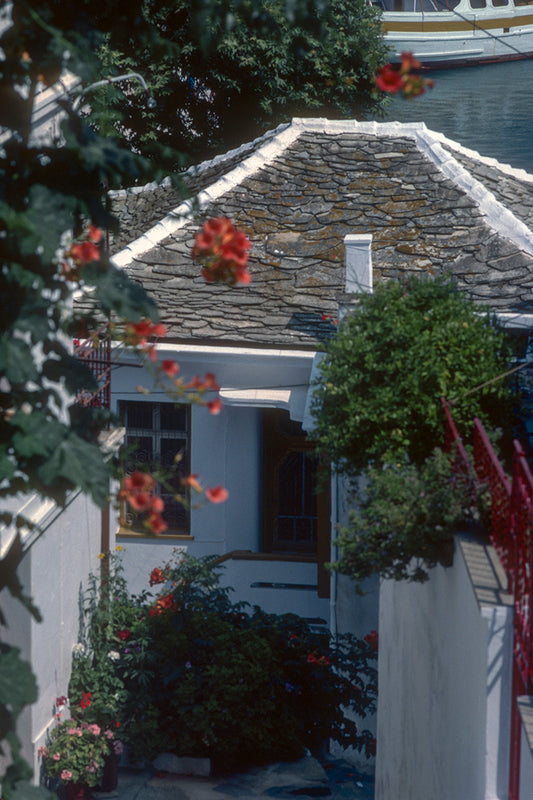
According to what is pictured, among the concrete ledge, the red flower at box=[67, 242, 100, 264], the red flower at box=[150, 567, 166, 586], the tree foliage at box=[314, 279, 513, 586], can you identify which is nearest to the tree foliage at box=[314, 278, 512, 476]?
the tree foliage at box=[314, 279, 513, 586]

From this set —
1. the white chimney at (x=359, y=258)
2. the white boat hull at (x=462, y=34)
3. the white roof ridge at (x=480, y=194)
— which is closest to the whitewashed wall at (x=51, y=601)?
the white chimney at (x=359, y=258)

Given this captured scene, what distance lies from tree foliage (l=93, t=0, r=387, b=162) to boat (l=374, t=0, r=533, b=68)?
1579 centimetres

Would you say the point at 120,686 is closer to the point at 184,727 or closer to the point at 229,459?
the point at 184,727

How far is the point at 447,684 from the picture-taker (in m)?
5.64

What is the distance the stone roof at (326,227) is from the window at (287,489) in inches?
62.0

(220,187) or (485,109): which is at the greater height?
(485,109)

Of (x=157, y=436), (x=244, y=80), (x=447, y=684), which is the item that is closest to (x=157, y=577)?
(x=157, y=436)

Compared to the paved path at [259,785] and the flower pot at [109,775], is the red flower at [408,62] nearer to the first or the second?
the paved path at [259,785]

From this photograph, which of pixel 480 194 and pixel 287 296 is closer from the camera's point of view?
pixel 287 296

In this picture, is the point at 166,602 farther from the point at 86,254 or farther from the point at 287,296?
the point at 86,254

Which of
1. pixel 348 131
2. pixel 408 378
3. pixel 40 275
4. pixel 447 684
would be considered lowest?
pixel 447 684

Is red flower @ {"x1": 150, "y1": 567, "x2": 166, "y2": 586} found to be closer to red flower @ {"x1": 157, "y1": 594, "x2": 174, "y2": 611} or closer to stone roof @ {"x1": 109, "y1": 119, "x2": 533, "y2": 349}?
red flower @ {"x1": 157, "y1": 594, "x2": 174, "y2": 611}

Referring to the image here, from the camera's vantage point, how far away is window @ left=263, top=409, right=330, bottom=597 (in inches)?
506

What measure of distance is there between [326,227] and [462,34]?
2610 cm
